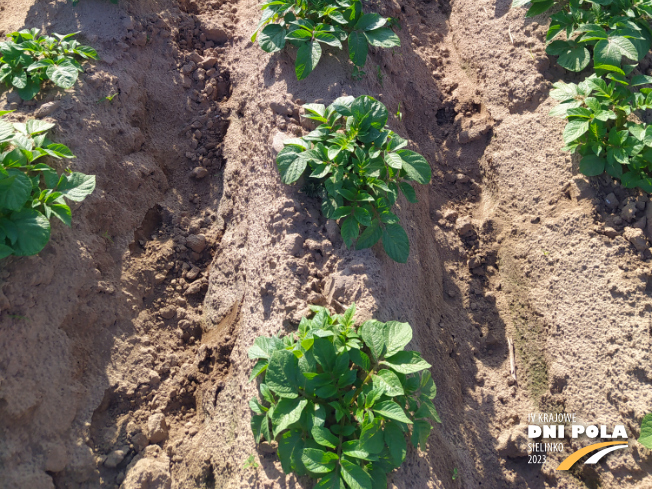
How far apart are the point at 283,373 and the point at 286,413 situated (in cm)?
18

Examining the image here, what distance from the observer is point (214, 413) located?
260cm

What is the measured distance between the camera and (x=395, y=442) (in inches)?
78.9

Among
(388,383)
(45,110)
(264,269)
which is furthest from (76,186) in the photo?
(388,383)

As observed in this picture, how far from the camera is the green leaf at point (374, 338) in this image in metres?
2.15

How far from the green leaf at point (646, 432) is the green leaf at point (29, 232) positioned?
3.33 meters

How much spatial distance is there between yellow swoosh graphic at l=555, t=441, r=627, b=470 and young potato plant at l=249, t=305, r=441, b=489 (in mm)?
1022

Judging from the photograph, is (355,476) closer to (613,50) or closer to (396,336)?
(396,336)

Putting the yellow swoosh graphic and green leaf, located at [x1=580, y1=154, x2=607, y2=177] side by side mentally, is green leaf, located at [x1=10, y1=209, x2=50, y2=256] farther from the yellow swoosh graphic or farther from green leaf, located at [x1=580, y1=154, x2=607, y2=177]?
green leaf, located at [x1=580, y1=154, x2=607, y2=177]

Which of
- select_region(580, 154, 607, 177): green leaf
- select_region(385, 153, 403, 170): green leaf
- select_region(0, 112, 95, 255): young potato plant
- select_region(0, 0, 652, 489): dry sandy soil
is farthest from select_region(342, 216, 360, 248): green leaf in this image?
select_region(580, 154, 607, 177): green leaf

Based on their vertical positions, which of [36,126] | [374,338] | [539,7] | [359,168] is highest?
[539,7]

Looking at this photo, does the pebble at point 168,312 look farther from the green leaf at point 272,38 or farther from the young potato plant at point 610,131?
the young potato plant at point 610,131

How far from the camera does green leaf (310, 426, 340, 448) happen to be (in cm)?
A: 193

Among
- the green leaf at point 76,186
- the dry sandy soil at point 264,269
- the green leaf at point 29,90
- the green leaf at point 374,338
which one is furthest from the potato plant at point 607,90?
the green leaf at point 29,90

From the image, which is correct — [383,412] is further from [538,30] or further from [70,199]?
[538,30]
